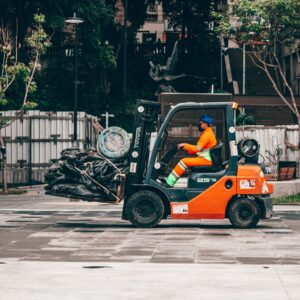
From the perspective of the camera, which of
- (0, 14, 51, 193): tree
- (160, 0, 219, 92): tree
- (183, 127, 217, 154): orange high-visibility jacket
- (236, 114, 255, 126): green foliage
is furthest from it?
(160, 0, 219, 92): tree

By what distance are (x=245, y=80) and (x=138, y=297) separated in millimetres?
57961

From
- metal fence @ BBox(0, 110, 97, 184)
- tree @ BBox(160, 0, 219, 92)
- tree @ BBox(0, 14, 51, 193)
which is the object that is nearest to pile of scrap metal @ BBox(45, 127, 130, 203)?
tree @ BBox(0, 14, 51, 193)

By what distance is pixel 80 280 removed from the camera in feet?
47.5

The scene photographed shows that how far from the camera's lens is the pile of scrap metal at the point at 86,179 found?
23422 mm

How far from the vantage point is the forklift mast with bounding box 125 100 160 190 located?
2272cm

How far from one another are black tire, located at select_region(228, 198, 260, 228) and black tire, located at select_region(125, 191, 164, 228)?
4.53 feet

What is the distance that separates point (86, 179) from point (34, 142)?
55.1 ft

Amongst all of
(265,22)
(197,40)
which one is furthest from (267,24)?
(197,40)

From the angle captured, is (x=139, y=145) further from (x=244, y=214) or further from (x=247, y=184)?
(x=244, y=214)

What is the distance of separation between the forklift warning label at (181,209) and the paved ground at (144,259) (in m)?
0.38

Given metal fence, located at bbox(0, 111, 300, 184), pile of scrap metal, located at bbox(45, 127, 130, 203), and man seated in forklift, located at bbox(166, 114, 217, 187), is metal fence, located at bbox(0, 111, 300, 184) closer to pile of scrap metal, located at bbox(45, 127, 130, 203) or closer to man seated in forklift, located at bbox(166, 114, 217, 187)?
pile of scrap metal, located at bbox(45, 127, 130, 203)

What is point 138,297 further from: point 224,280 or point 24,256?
point 24,256

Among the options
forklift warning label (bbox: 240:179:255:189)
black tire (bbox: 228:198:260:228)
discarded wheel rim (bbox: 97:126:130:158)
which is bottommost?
black tire (bbox: 228:198:260:228)

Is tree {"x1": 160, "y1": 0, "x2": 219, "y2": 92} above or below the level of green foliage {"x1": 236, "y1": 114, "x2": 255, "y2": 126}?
above
